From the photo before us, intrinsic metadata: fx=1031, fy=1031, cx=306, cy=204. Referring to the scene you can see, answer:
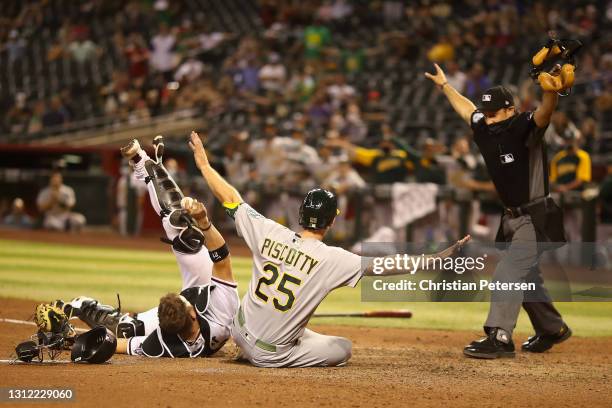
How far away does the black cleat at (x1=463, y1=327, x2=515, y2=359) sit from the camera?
7.80m

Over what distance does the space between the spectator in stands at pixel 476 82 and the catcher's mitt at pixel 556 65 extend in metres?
10.8

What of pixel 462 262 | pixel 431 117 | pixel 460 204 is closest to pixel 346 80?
pixel 431 117

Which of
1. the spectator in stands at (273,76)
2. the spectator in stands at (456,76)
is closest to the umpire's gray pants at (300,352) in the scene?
the spectator in stands at (456,76)

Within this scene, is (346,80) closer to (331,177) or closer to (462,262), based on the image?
(331,177)

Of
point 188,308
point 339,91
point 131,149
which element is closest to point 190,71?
point 339,91

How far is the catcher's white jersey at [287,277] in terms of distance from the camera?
6.79 meters

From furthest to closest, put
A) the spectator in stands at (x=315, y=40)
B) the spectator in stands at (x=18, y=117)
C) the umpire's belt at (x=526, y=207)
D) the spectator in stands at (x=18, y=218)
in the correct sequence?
the spectator in stands at (x=18, y=117), the spectator in stands at (x=315, y=40), the spectator in stands at (x=18, y=218), the umpire's belt at (x=526, y=207)

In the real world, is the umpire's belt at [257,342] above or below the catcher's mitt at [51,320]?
below

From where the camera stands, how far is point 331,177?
1719cm

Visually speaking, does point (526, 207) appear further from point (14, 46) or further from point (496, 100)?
point (14, 46)

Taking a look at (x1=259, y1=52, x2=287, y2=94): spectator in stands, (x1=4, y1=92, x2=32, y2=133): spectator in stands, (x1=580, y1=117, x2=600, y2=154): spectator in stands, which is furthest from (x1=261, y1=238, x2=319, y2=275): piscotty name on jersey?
(x1=4, y1=92, x2=32, y2=133): spectator in stands

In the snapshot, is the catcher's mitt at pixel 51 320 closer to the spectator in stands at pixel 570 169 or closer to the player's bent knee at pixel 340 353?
the player's bent knee at pixel 340 353

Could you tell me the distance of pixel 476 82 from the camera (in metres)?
18.4

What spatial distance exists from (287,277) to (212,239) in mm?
750
